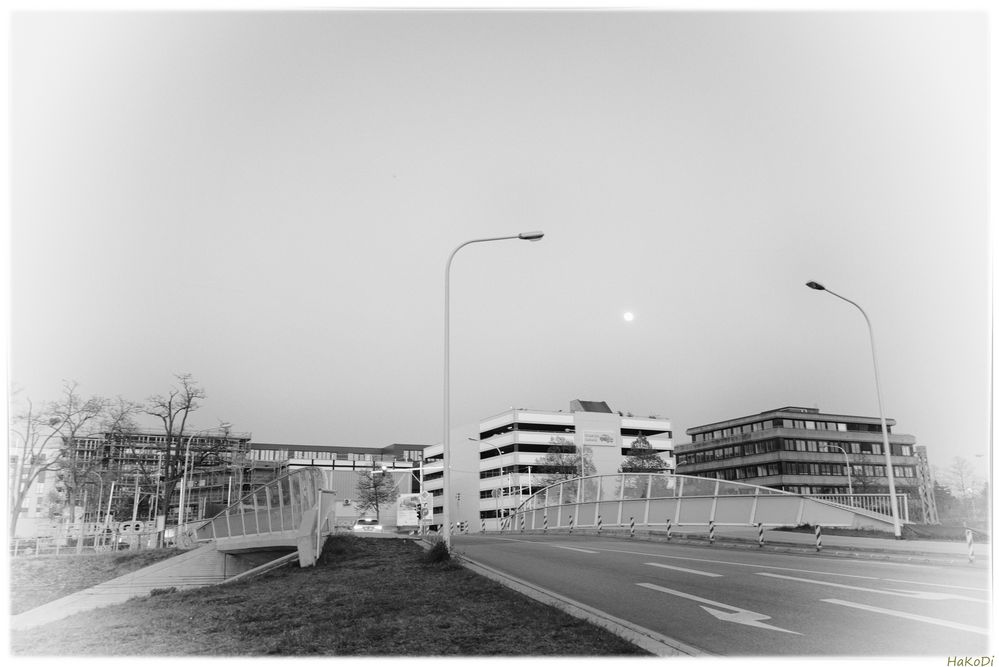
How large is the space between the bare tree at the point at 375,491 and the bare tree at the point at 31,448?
7216 cm

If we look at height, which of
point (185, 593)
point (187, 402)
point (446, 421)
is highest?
point (187, 402)

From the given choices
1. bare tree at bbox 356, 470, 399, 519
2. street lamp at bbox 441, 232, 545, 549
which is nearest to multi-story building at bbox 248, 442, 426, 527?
bare tree at bbox 356, 470, 399, 519

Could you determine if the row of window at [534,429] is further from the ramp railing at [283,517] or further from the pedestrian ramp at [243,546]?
the ramp railing at [283,517]

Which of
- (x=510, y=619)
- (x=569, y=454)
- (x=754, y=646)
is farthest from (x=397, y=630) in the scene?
(x=569, y=454)

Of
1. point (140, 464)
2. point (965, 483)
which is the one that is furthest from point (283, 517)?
point (140, 464)

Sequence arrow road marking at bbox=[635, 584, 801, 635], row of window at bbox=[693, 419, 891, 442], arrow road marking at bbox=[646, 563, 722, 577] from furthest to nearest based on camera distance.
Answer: row of window at bbox=[693, 419, 891, 442]
arrow road marking at bbox=[646, 563, 722, 577]
arrow road marking at bbox=[635, 584, 801, 635]

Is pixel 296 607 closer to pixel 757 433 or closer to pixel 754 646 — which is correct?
pixel 754 646

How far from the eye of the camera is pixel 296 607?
9289 mm

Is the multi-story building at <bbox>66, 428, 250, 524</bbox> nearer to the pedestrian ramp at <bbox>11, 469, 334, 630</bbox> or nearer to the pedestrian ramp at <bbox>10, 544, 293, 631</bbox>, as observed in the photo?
the pedestrian ramp at <bbox>10, 544, 293, 631</bbox>

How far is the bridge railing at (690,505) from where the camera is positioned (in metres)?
23.5

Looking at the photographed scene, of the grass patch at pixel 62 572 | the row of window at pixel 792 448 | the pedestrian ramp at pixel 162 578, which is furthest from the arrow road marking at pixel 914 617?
the row of window at pixel 792 448

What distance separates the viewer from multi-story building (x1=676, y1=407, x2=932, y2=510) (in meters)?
92.8

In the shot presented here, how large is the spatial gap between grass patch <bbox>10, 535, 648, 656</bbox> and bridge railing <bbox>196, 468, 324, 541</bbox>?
503 centimetres

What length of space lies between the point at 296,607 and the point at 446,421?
9.26m
